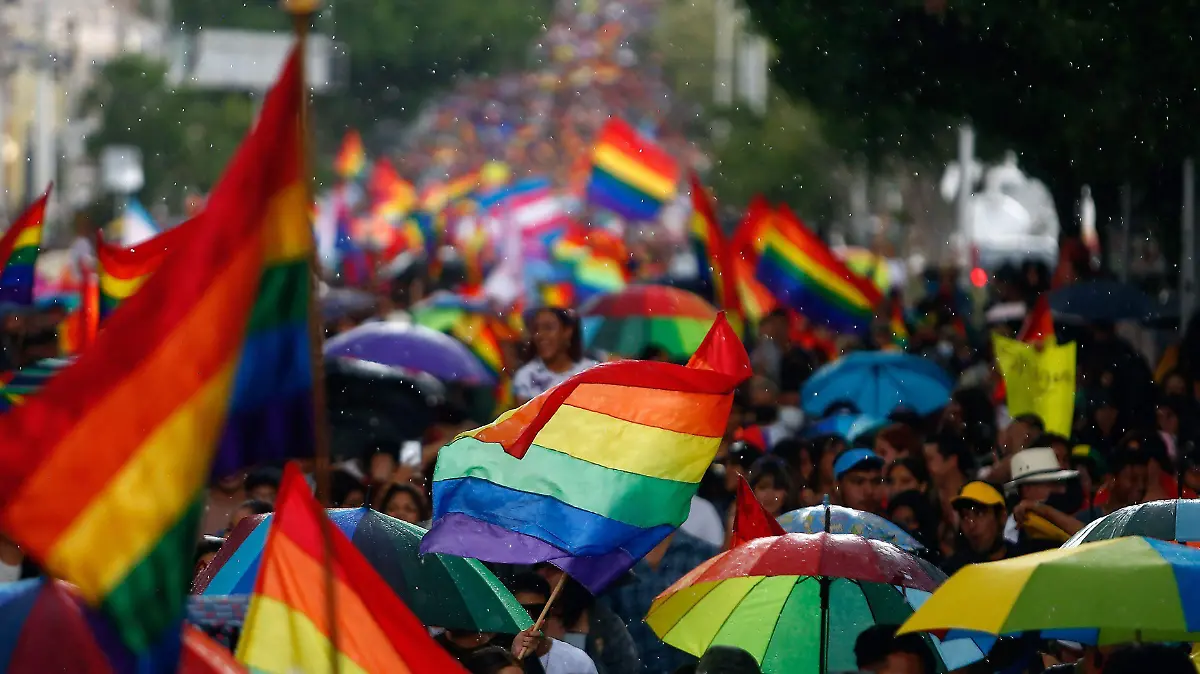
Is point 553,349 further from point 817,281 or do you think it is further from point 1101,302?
point 1101,302

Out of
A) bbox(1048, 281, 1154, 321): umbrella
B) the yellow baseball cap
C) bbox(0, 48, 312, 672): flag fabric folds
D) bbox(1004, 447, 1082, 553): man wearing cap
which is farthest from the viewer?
bbox(1048, 281, 1154, 321): umbrella

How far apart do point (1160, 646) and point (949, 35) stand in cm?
1308

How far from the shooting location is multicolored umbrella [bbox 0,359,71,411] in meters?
10.4

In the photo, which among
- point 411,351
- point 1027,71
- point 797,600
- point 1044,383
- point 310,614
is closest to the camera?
point 310,614

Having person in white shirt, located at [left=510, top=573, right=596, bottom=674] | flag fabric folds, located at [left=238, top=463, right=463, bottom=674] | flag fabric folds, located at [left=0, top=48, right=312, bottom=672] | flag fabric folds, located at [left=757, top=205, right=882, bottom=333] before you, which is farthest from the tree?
flag fabric folds, located at [left=0, top=48, right=312, bottom=672]

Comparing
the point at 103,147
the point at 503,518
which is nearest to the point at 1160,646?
the point at 503,518

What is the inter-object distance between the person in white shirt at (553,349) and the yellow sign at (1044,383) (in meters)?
2.11

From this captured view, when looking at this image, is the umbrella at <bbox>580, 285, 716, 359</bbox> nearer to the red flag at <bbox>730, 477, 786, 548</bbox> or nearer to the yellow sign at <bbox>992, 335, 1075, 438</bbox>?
the yellow sign at <bbox>992, 335, 1075, 438</bbox>

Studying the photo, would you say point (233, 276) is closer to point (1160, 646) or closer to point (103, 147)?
point (1160, 646)

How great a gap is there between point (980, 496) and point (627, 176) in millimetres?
15971

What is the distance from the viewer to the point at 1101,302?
709 inches

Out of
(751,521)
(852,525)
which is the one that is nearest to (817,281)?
(852,525)

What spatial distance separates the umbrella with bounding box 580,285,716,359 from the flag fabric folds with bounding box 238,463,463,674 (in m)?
9.71

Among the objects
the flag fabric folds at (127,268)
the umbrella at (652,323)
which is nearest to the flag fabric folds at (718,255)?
the umbrella at (652,323)
